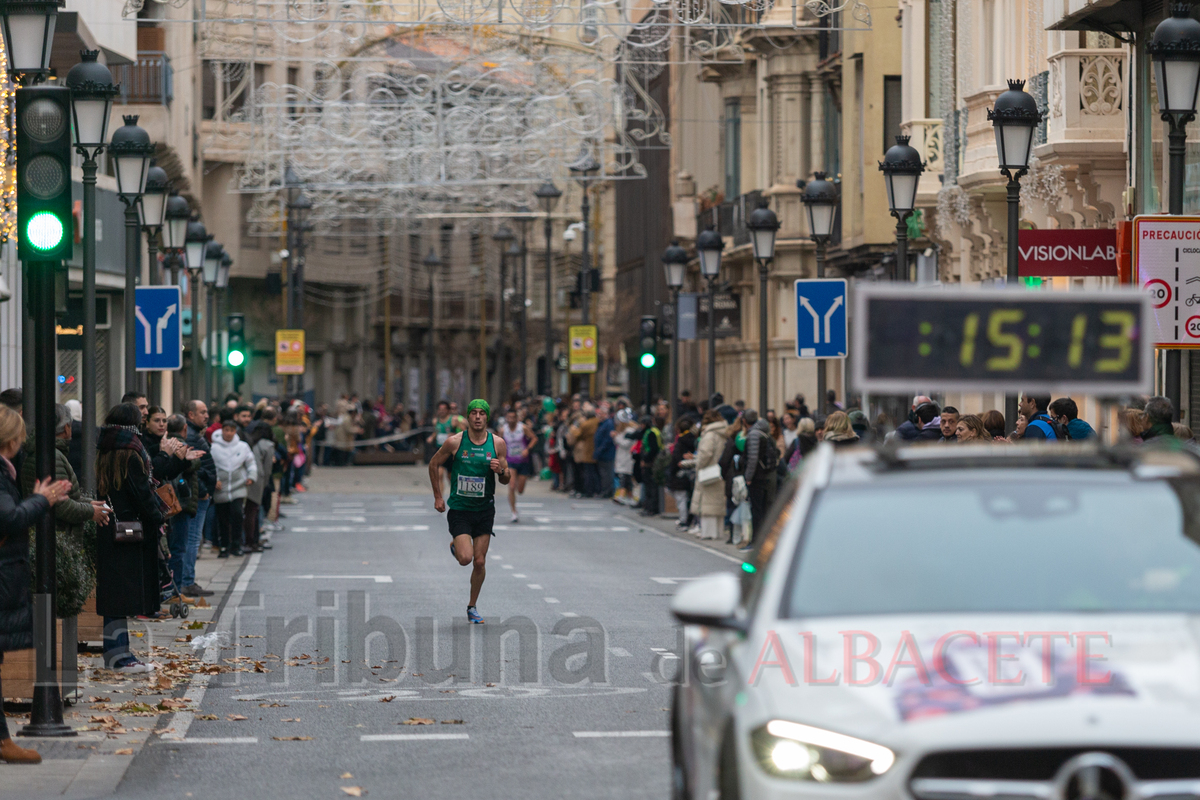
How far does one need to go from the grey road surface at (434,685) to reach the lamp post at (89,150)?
2.04m

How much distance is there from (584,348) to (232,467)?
24632 millimetres

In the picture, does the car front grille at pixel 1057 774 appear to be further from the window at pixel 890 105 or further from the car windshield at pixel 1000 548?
the window at pixel 890 105

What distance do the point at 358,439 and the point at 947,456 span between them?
54.9 metres

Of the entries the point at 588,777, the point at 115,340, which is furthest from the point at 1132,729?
the point at 115,340

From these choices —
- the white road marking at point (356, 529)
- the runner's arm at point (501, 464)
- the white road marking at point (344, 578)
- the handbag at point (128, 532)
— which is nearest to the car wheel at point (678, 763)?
the handbag at point (128, 532)

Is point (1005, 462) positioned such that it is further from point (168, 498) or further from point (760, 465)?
point (760, 465)

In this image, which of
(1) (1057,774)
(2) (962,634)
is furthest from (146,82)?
(1) (1057,774)

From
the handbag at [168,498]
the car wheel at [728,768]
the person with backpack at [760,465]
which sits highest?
the car wheel at [728,768]

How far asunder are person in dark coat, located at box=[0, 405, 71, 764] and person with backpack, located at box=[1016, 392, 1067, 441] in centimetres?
861

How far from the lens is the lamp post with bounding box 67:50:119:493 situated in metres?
15.9

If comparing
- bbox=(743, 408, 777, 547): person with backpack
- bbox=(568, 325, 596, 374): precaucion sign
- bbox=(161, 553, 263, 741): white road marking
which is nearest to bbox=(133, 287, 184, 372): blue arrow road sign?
bbox=(161, 553, 263, 741): white road marking

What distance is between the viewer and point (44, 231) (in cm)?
1040

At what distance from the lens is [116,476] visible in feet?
44.4

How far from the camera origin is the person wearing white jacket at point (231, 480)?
2275cm
